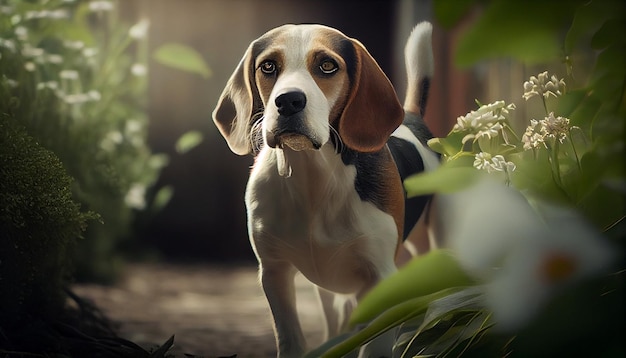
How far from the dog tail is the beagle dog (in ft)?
0.13

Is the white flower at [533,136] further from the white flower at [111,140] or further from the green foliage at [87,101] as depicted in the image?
the white flower at [111,140]

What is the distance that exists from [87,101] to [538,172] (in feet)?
3.17

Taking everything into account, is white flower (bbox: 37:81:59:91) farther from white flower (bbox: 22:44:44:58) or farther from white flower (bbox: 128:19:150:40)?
white flower (bbox: 128:19:150:40)

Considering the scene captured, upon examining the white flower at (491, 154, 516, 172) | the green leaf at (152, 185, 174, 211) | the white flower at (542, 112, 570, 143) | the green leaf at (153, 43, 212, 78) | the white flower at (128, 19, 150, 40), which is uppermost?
the white flower at (128, 19, 150, 40)

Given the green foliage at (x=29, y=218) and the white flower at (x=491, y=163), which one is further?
the green foliage at (x=29, y=218)

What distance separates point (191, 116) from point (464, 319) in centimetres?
113

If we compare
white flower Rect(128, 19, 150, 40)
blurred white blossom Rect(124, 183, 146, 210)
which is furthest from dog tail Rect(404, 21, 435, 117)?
blurred white blossom Rect(124, 183, 146, 210)

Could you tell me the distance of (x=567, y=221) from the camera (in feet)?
1.48

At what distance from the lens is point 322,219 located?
2.29ft

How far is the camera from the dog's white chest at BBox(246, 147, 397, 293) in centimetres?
70

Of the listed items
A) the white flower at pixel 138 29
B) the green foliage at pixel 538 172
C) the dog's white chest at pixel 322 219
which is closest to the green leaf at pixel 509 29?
the green foliage at pixel 538 172

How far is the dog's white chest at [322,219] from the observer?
2.29 ft

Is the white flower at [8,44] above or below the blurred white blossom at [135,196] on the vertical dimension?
above

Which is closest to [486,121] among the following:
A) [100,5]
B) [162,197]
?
[100,5]
